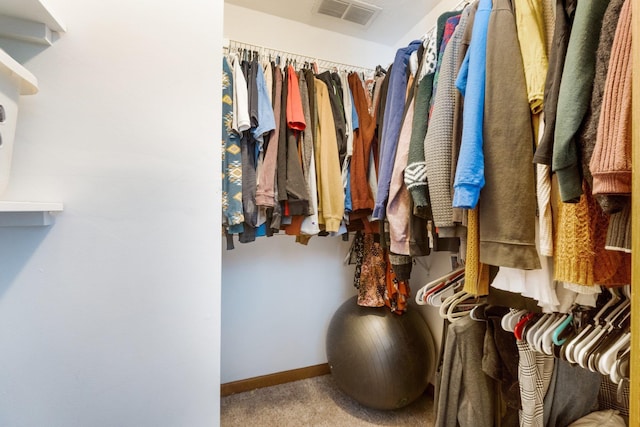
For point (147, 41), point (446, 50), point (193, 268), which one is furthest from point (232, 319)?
point (446, 50)

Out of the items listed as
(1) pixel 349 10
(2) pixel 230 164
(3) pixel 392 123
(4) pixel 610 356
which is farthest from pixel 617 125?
(1) pixel 349 10

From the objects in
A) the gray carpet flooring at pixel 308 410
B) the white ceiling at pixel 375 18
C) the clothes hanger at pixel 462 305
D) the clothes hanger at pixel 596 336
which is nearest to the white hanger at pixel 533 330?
the clothes hanger at pixel 596 336

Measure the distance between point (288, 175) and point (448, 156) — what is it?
2.08ft

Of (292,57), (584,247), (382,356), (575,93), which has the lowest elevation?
(382,356)

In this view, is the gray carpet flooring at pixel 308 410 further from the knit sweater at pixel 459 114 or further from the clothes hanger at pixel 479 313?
the knit sweater at pixel 459 114

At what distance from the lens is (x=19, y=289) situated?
1.83 feet

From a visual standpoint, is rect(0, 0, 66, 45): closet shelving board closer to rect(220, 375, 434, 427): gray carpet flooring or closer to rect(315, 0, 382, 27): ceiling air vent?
rect(315, 0, 382, 27): ceiling air vent

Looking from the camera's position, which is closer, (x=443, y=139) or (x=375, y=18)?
(x=443, y=139)

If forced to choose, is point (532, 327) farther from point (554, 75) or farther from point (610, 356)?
point (554, 75)

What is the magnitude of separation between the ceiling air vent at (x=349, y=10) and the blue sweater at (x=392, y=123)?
2.28 feet

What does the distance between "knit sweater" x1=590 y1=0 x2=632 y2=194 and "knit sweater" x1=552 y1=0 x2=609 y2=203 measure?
0.13 feet

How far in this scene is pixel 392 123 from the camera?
1.04 metres

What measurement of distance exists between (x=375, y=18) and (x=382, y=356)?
1.96 metres

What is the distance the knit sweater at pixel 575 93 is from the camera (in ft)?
1.67
